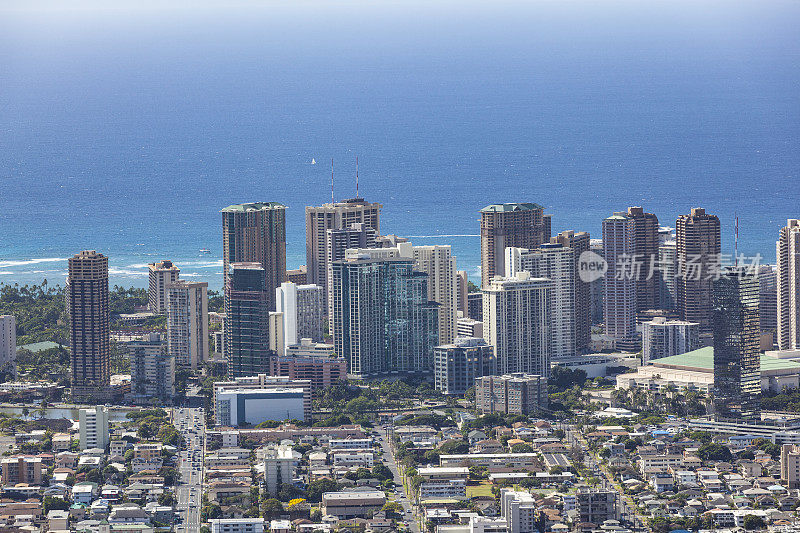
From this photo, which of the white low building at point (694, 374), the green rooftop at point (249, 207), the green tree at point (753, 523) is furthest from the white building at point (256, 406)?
the green tree at point (753, 523)

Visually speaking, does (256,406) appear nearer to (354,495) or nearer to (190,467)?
(190,467)

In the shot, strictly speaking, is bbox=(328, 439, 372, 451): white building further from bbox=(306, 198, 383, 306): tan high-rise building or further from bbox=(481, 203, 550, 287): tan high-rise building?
bbox=(306, 198, 383, 306): tan high-rise building

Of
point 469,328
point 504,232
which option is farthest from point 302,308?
point 504,232

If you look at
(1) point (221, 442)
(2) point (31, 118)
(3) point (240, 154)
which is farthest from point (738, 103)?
(1) point (221, 442)

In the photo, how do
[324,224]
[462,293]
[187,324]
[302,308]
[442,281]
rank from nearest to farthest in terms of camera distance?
[187,324] → [302,308] → [442,281] → [462,293] → [324,224]

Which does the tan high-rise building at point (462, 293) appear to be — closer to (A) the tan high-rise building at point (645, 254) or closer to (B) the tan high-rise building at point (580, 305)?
(B) the tan high-rise building at point (580, 305)

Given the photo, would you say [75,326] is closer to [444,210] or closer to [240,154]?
[444,210]

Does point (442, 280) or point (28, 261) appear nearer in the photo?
point (442, 280)

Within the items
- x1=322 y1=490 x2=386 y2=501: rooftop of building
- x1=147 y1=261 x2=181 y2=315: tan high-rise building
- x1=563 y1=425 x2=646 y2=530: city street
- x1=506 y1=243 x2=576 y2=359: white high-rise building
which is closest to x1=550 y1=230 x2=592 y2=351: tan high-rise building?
x1=506 y1=243 x2=576 y2=359: white high-rise building
